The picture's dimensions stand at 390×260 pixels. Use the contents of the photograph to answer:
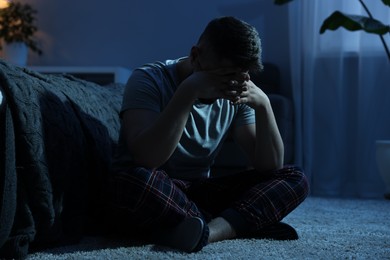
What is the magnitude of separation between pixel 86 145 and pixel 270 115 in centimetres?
45

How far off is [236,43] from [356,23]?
4.55 feet

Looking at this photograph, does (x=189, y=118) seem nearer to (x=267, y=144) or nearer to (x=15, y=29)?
(x=267, y=144)

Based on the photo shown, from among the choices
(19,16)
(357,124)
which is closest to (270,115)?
(357,124)

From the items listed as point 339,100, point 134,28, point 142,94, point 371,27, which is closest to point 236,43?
point 142,94

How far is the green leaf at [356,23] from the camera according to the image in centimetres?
226

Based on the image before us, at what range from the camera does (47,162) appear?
1046mm

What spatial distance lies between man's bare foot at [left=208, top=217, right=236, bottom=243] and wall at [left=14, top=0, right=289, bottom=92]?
6.38 ft

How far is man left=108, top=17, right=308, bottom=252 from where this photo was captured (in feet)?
3.59

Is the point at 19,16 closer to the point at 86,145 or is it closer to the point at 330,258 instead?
the point at 86,145

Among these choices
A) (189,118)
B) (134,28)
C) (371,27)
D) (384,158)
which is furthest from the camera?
(134,28)

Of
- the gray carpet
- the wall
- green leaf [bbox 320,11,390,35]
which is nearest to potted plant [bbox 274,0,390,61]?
green leaf [bbox 320,11,390,35]

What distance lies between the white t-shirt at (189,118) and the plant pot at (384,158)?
49.8 inches

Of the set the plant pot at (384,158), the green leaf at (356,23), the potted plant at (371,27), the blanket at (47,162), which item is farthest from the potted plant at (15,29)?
the plant pot at (384,158)

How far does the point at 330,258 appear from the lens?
1039 mm
